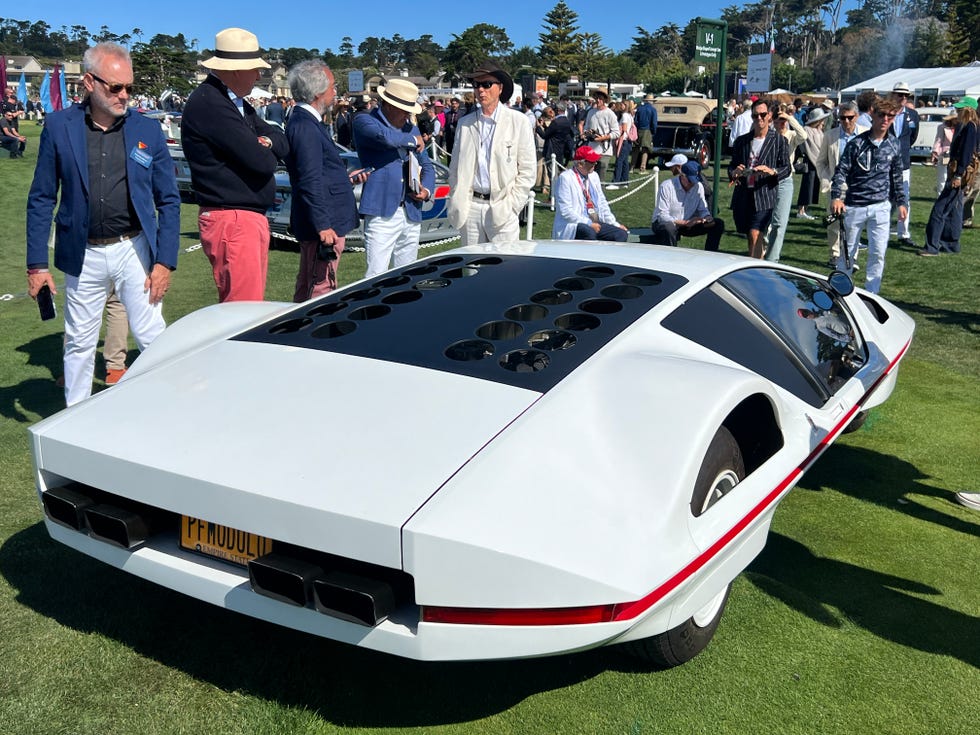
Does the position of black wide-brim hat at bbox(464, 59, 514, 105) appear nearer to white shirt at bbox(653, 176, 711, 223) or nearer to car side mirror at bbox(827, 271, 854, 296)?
white shirt at bbox(653, 176, 711, 223)

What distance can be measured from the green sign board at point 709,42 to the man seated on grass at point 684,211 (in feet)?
15.8

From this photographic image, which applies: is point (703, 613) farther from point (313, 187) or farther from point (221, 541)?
point (313, 187)

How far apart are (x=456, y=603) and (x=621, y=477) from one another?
0.53m

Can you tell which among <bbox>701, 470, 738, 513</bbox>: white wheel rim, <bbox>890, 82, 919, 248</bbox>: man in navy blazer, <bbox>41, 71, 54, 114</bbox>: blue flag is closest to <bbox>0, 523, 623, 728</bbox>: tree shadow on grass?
<bbox>701, 470, 738, 513</bbox>: white wheel rim

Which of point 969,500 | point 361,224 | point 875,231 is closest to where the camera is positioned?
point 969,500

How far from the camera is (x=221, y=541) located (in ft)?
7.88

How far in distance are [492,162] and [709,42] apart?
795 cm

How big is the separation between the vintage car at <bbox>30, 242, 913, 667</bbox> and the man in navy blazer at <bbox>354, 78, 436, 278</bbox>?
2.81 m

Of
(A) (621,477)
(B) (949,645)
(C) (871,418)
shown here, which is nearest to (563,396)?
(A) (621,477)

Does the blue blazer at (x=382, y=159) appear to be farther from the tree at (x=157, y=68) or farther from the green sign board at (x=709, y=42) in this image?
the tree at (x=157, y=68)

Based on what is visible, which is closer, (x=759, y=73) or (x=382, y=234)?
(x=382, y=234)

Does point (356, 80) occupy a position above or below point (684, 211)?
above

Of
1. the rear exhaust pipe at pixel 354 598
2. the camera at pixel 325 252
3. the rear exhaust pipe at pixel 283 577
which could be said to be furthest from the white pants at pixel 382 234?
the rear exhaust pipe at pixel 354 598

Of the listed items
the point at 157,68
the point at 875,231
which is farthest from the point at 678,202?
the point at 157,68
